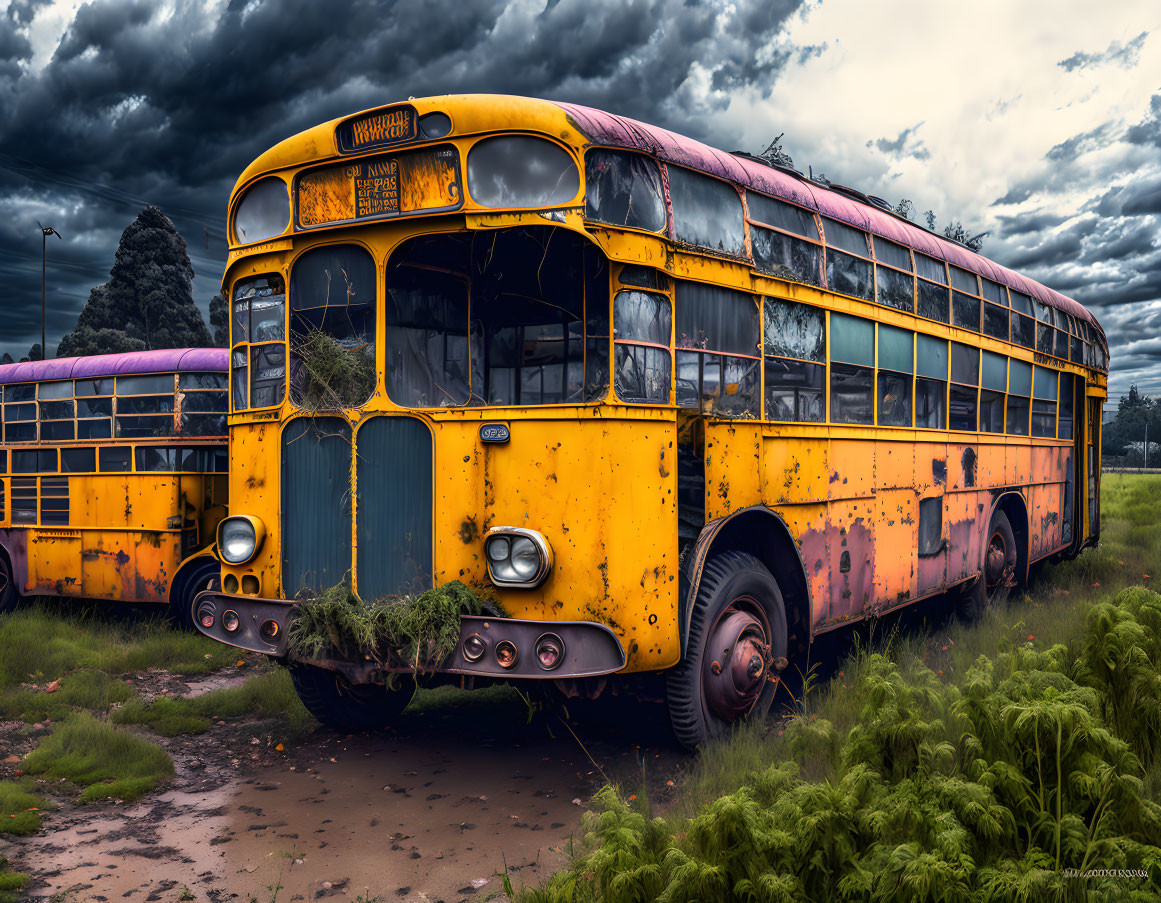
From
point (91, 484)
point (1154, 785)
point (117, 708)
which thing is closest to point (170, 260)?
point (91, 484)

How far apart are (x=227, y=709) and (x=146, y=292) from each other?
27467mm

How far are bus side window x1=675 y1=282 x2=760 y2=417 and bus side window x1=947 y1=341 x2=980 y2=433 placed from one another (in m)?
3.50

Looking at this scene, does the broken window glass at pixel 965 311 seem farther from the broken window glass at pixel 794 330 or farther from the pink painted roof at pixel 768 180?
the broken window glass at pixel 794 330

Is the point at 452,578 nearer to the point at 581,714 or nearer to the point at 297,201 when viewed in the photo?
the point at 581,714

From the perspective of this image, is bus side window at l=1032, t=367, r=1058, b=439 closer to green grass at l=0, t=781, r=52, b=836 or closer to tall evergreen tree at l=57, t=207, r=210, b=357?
green grass at l=0, t=781, r=52, b=836

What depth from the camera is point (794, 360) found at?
19.0 ft

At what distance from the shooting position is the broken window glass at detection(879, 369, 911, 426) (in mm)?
6871

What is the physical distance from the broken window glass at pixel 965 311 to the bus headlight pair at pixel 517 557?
18.2ft

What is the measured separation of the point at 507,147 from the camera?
14.6ft

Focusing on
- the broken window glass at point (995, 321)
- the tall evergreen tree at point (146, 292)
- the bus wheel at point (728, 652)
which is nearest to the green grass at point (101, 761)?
the bus wheel at point (728, 652)

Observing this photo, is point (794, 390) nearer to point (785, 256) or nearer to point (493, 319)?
point (785, 256)

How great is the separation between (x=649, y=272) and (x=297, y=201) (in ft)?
7.00

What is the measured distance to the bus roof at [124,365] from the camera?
376 inches

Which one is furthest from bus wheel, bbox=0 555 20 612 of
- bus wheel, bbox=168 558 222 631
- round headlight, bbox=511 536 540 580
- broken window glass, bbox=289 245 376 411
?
round headlight, bbox=511 536 540 580
